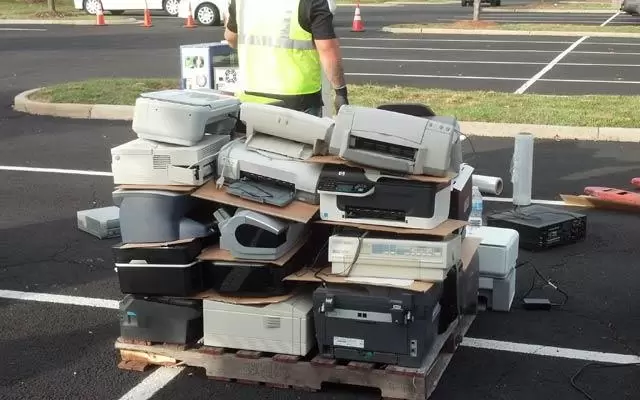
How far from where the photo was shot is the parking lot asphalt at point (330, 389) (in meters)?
4.79

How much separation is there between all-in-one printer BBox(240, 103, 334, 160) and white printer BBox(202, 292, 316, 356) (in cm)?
81

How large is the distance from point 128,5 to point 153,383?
28.5m

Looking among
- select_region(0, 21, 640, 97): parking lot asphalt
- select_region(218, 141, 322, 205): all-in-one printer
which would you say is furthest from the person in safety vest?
select_region(0, 21, 640, 97): parking lot asphalt

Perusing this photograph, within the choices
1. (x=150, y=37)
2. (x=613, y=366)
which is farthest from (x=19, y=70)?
(x=613, y=366)

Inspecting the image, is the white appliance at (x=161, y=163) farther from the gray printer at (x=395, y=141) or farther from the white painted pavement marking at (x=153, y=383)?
the white painted pavement marking at (x=153, y=383)

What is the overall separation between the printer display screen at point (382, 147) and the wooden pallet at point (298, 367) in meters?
1.04

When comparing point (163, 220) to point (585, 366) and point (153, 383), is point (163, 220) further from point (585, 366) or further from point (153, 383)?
point (585, 366)

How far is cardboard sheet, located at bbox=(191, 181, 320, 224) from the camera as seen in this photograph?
15.4 feet

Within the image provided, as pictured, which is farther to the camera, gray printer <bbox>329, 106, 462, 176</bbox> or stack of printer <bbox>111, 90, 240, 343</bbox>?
stack of printer <bbox>111, 90, 240, 343</bbox>

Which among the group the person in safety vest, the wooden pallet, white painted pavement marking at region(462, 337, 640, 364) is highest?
the person in safety vest

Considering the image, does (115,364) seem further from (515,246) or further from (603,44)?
(603,44)

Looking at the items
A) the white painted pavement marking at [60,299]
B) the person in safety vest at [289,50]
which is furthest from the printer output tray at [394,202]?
the white painted pavement marking at [60,299]

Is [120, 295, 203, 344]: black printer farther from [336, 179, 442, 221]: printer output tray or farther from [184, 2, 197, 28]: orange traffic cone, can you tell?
[184, 2, 197, 28]: orange traffic cone

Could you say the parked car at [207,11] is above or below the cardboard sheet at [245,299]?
above
